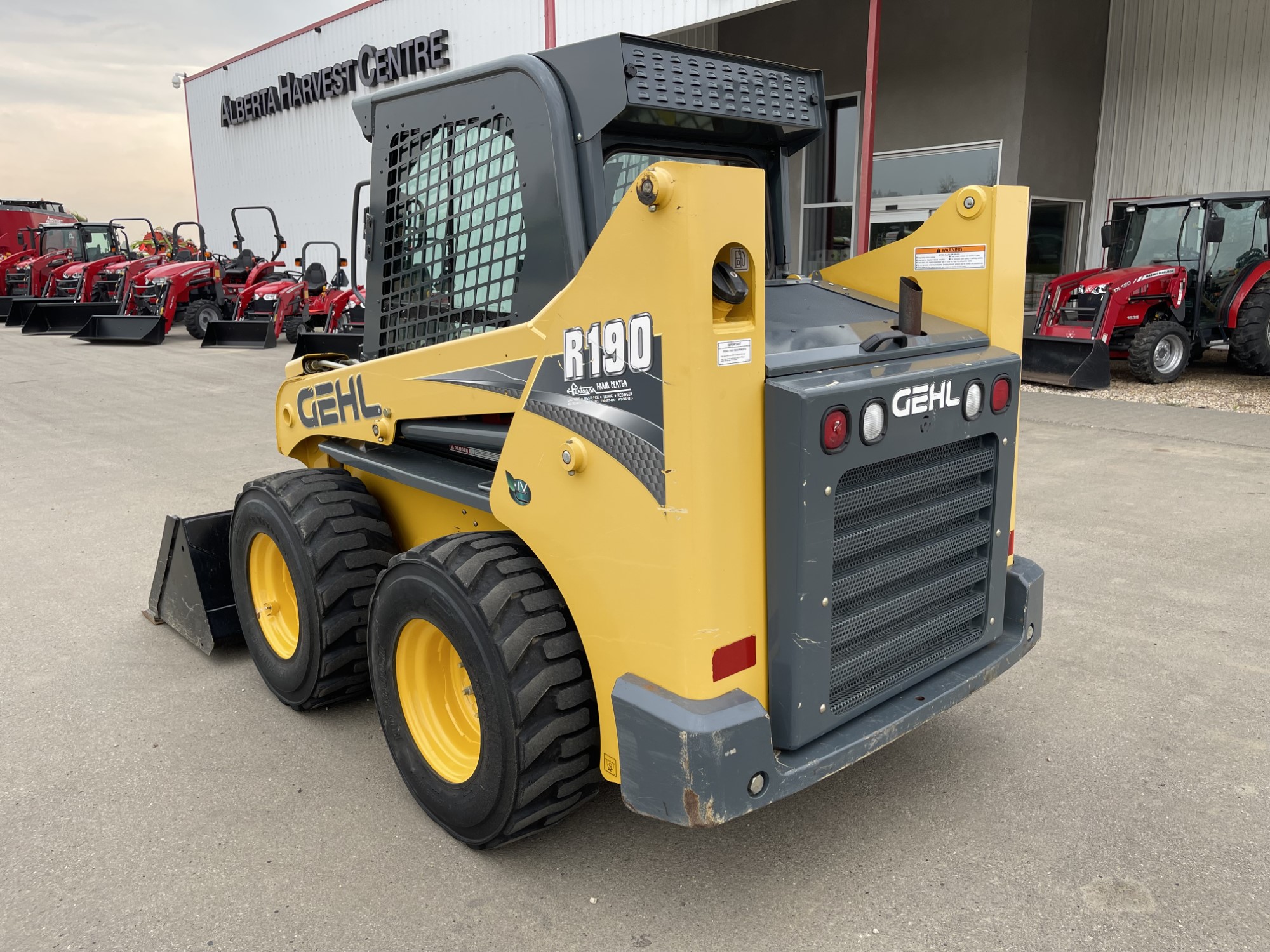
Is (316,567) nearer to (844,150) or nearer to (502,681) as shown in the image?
(502,681)

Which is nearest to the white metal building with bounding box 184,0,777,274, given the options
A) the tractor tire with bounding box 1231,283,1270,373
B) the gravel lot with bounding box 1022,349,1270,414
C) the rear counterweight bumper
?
the gravel lot with bounding box 1022,349,1270,414

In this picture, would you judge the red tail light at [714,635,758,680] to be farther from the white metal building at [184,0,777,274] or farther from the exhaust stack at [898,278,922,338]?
the white metal building at [184,0,777,274]

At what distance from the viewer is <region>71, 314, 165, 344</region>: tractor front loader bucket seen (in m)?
17.1

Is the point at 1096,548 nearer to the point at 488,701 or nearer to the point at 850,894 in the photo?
the point at 850,894

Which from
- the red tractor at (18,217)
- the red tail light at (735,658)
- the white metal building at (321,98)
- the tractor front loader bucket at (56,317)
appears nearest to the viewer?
the red tail light at (735,658)

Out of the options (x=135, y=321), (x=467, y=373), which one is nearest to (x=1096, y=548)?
(x=467, y=373)

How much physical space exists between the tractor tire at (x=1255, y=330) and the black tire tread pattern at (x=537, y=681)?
39.2 feet

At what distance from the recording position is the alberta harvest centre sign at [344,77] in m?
18.9

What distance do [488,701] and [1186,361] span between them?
1182 centimetres

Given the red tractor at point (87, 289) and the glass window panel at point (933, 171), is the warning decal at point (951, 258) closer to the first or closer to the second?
the glass window panel at point (933, 171)

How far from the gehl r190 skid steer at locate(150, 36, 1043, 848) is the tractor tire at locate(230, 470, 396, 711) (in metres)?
0.02

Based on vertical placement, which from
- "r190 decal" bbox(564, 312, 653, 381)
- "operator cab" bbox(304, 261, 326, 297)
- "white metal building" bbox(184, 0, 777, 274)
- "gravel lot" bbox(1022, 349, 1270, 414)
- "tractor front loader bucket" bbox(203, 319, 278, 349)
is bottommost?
"gravel lot" bbox(1022, 349, 1270, 414)

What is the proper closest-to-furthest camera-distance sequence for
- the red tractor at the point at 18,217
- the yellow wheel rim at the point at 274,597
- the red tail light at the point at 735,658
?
the red tail light at the point at 735,658 < the yellow wheel rim at the point at 274,597 < the red tractor at the point at 18,217

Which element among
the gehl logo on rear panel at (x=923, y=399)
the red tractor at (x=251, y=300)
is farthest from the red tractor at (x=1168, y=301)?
the red tractor at (x=251, y=300)
